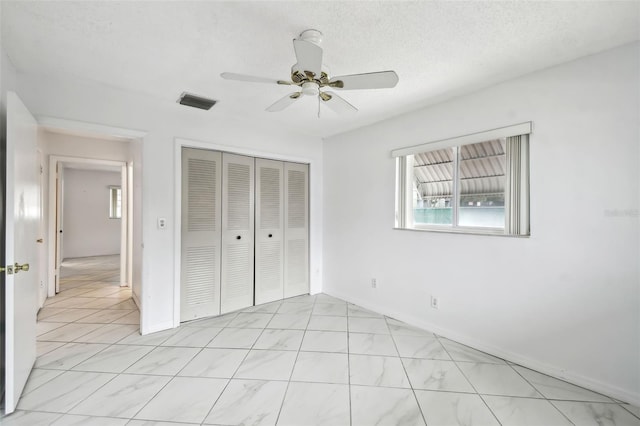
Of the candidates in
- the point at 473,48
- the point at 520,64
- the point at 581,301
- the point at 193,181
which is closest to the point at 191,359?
the point at 193,181

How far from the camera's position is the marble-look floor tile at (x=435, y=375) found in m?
2.03

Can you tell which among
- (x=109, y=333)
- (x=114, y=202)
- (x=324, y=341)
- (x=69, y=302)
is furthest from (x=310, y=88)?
(x=114, y=202)

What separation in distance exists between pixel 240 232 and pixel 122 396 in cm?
198

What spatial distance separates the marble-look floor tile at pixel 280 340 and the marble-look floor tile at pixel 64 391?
46.6 inches

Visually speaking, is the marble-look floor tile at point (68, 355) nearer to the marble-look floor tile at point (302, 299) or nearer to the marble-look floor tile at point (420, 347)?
the marble-look floor tile at point (302, 299)

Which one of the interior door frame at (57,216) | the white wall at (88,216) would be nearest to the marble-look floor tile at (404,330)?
the interior door frame at (57,216)

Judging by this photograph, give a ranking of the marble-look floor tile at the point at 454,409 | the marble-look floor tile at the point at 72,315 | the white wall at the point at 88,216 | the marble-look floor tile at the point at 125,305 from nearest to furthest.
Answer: the marble-look floor tile at the point at 454,409 < the marble-look floor tile at the point at 72,315 < the marble-look floor tile at the point at 125,305 < the white wall at the point at 88,216

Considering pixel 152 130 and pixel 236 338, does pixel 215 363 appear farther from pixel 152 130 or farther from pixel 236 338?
pixel 152 130

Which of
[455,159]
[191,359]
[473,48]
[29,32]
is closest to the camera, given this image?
[29,32]

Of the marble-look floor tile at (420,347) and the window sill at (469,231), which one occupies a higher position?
the window sill at (469,231)

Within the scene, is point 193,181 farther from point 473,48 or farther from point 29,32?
point 473,48

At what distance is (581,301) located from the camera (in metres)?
2.04

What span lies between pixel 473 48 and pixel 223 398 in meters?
2.97

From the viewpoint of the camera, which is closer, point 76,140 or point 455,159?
point 455,159
